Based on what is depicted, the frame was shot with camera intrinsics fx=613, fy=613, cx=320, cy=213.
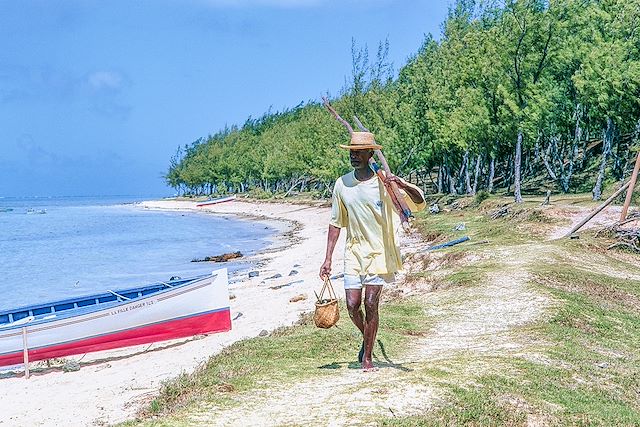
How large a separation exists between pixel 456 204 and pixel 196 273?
16.9 meters

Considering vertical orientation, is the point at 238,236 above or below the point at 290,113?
below

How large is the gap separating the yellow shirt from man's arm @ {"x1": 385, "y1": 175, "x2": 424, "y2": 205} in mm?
107

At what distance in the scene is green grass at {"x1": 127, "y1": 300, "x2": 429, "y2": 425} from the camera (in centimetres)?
657

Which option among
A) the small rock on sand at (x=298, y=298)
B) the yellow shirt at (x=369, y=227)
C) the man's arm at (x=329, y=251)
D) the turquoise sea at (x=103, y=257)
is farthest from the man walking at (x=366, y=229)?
the turquoise sea at (x=103, y=257)

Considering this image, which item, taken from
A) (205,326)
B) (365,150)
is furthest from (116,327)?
(365,150)

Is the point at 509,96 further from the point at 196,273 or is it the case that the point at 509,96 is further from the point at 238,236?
the point at 238,236

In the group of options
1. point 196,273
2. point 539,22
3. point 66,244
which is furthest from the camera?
point 66,244

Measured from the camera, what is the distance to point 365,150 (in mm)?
6594

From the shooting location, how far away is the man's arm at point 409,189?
20.5 feet

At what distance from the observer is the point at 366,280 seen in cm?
656

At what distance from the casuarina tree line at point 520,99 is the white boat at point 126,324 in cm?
1950

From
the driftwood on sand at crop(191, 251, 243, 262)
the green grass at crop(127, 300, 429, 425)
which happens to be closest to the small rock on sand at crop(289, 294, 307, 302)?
the green grass at crop(127, 300, 429, 425)

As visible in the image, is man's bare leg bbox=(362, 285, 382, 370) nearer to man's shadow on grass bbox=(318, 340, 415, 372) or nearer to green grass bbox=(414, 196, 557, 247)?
man's shadow on grass bbox=(318, 340, 415, 372)

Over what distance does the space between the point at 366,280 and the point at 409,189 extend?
1.09m
